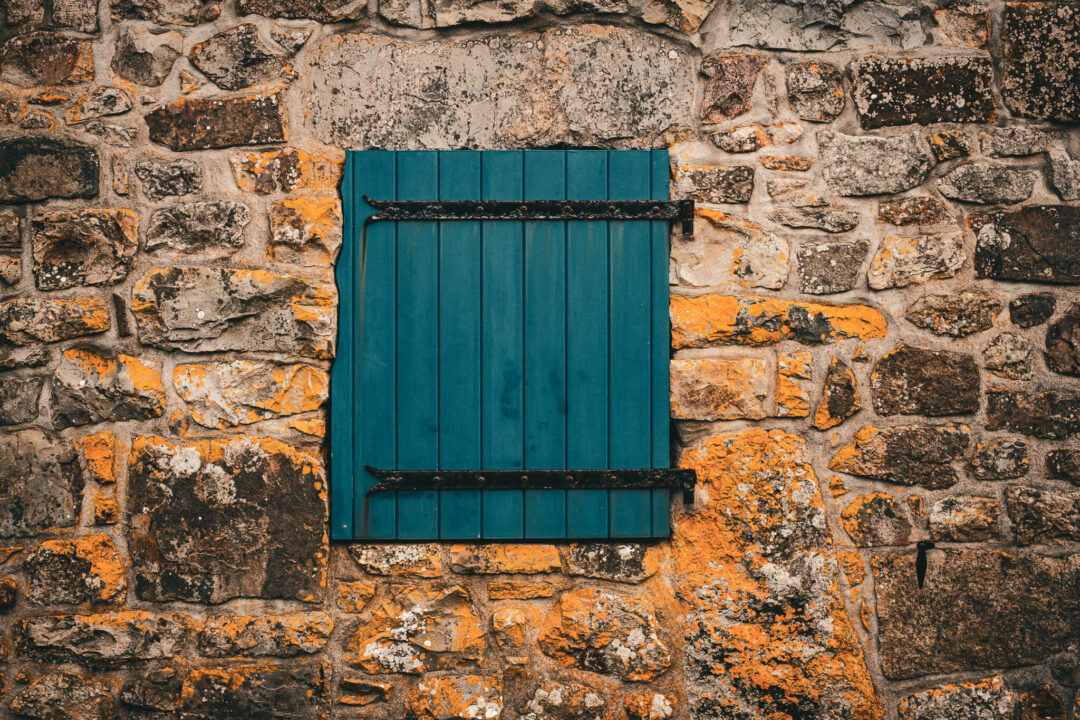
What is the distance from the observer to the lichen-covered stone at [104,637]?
7.29ft

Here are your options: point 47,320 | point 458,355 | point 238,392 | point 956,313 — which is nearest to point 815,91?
point 956,313

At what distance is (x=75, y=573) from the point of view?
2238mm

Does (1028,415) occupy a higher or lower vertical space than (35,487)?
higher

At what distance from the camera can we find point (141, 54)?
2.29 metres

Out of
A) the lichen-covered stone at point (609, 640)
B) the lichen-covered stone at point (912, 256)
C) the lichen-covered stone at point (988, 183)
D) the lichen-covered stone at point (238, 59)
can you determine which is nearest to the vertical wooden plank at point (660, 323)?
the lichen-covered stone at point (609, 640)

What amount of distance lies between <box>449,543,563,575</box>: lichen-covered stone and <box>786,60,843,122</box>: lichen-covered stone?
1.56 m

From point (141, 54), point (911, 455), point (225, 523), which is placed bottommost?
point (225, 523)

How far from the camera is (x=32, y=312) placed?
2.25 metres

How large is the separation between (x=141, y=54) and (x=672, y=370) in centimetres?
191

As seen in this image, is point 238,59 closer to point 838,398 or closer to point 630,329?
point 630,329

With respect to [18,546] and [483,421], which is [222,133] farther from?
[18,546]

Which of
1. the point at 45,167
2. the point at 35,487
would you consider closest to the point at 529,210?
the point at 45,167

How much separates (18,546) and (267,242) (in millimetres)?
1196

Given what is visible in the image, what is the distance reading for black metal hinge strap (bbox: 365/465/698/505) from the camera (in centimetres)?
228
